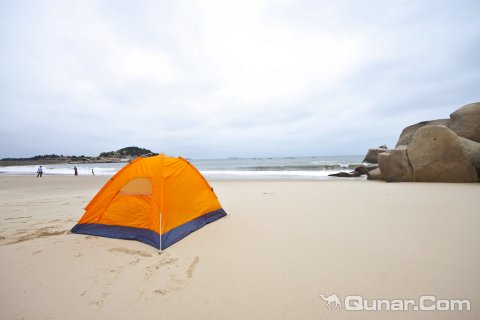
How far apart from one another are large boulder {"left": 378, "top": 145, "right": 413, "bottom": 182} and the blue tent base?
38.3ft

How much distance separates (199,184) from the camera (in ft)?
17.0

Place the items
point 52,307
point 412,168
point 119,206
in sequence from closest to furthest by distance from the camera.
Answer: point 52,307, point 119,206, point 412,168

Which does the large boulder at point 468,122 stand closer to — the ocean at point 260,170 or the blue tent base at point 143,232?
the ocean at point 260,170

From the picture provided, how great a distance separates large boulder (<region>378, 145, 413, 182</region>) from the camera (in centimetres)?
1170

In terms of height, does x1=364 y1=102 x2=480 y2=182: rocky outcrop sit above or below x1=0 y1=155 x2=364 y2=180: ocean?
above

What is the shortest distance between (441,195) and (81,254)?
1031 cm

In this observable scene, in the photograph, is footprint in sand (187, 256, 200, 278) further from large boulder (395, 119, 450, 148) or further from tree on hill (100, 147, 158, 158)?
tree on hill (100, 147, 158, 158)

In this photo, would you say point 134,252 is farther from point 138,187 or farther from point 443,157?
point 443,157

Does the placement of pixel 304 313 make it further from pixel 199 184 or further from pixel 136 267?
pixel 199 184

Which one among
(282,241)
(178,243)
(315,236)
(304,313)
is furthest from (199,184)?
(304,313)

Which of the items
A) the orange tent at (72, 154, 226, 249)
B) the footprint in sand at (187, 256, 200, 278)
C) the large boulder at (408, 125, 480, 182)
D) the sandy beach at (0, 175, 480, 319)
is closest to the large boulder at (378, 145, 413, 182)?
the large boulder at (408, 125, 480, 182)

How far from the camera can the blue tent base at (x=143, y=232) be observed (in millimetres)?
3893

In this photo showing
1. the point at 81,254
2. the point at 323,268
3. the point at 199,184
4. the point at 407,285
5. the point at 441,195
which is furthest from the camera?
the point at 441,195

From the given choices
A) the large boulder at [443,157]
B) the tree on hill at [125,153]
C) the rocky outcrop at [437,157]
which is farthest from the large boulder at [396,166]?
the tree on hill at [125,153]
